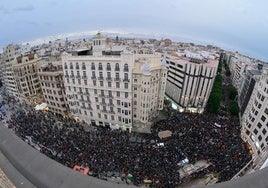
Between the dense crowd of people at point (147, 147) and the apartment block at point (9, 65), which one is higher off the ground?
the apartment block at point (9, 65)

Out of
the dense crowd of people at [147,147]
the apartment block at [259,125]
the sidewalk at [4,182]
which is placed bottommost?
the dense crowd of people at [147,147]

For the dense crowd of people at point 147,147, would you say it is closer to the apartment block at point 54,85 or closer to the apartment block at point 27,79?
the apartment block at point 54,85

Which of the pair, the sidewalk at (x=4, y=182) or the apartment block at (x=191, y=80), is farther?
the apartment block at (x=191, y=80)

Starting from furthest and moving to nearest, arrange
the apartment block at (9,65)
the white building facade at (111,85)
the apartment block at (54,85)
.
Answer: the apartment block at (9,65) < the apartment block at (54,85) < the white building facade at (111,85)

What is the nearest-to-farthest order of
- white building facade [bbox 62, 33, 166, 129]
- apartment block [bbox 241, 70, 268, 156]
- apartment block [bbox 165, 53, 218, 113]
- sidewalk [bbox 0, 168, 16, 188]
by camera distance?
sidewalk [bbox 0, 168, 16, 188], apartment block [bbox 241, 70, 268, 156], white building facade [bbox 62, 33, 166, 129], apartment block [bbox 165, 53, 218, 113]

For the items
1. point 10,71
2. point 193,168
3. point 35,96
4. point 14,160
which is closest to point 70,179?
point 14,160

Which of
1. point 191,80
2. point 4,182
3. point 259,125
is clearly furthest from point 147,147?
point 191,80

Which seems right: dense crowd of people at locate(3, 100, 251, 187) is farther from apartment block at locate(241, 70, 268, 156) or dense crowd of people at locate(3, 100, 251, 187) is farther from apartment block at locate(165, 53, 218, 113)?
apartment block at locate(165, 53, 218, 113)

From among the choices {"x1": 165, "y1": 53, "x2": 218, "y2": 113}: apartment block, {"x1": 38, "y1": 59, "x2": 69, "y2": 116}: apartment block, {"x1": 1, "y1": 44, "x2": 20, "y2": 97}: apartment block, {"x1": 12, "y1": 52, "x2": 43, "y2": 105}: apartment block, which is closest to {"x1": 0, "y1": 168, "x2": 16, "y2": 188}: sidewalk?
{"x1": 38, "y1": 59, "x2": 69, "y2": 116}: apartment block

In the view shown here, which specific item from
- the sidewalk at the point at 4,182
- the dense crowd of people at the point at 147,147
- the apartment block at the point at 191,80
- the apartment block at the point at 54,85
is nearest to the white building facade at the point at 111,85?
the dense crowd of people at the point at 147,147
